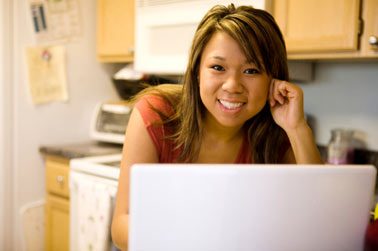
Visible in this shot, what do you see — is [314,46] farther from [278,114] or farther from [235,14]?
[235,14]

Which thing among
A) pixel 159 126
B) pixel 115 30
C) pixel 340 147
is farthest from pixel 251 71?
pixel 115 30

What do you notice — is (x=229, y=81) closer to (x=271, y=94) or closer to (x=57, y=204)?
(x=271, y=94)

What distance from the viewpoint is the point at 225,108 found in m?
0.97

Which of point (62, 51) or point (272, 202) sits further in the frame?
point (62, 51)

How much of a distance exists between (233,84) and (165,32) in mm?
1176

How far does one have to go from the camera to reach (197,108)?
3.52 ft

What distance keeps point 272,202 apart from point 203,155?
702 millimetres

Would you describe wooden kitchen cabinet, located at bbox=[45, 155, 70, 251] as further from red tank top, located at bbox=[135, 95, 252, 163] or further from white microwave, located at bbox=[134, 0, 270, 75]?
red tank top, located at bbox=[135, 95, 252, 163]

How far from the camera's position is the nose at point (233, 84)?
0.93 meters

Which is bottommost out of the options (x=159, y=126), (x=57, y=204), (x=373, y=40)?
(x=57, y=204)

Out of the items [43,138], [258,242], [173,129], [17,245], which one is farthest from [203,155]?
[17,245]

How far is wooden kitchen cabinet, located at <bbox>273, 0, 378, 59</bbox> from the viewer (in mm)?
1456

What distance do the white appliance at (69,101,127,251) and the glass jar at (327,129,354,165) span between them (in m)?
0.98

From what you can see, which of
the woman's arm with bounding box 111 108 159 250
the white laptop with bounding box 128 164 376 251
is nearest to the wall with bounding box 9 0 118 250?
the woman's arm with bounding box 111 108 159 250
